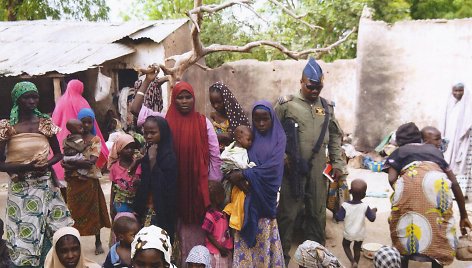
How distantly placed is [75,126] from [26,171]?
860mm

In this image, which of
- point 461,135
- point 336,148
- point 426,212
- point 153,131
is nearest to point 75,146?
point 153,131

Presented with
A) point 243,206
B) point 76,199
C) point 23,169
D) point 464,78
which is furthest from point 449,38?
point 23,169

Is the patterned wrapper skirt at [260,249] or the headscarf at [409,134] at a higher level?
the headscarf at [409,134]

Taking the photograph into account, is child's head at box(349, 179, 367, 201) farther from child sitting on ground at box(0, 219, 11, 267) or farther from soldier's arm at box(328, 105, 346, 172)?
child sitting on ground at box(0, 219, 11, 267)

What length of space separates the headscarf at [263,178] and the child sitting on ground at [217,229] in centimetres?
16

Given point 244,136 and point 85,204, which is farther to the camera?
point 85,204

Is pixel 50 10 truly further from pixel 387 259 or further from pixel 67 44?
pixel 387 259

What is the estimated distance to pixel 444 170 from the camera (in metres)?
3.84

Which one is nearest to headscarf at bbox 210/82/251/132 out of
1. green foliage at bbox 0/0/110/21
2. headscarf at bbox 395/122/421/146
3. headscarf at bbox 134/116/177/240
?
headscarf at bbox 134/116/177/240

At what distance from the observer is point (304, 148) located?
425 cm

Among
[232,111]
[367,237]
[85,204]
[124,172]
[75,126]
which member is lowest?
[367,237]

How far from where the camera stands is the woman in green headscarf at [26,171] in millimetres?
3637

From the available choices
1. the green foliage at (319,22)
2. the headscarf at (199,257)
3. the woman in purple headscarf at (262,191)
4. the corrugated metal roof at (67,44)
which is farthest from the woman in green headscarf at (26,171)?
the green foliage at (319,22)

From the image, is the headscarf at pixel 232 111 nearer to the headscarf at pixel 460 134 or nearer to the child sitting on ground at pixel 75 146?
the child sitting on ground at pixel 75 146
